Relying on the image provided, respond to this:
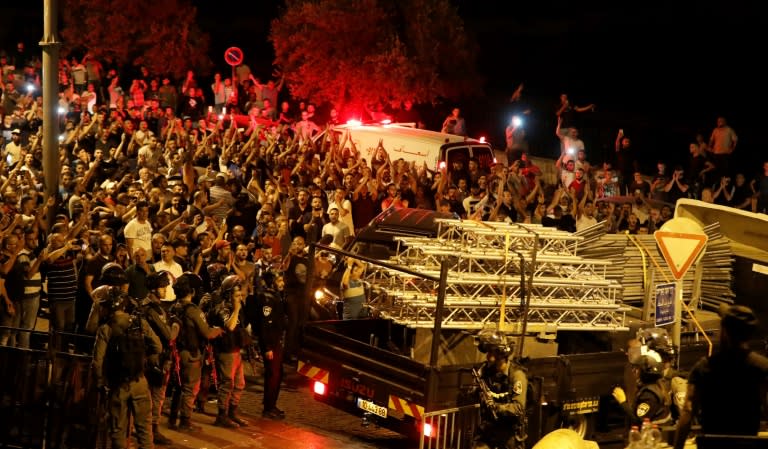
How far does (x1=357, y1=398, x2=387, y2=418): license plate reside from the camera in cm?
976

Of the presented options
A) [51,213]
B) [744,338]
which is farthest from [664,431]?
[51,213]

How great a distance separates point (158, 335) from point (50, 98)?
19.7 feet

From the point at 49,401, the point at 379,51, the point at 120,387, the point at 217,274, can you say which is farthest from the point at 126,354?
the point at 379,51

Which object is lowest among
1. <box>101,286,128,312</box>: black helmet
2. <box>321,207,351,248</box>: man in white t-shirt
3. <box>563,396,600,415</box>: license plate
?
<box>563,396,600,415</box>: license plate

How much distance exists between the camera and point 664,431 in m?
8.09

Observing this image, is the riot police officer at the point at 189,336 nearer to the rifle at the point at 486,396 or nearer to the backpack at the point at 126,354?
the backpack at the point at 126,354

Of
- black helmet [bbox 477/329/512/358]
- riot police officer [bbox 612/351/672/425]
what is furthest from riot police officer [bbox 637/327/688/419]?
black helmet [bbox 477/329/512/358]

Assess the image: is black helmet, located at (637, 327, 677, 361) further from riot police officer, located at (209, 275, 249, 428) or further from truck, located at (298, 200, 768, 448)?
riot police officer, located at (209, 275, 249, 428)

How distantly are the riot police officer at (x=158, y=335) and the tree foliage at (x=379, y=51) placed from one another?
18.6 metres

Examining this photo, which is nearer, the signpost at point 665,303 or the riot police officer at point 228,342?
the signpost at point 665,303

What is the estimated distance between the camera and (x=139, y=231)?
13727mm

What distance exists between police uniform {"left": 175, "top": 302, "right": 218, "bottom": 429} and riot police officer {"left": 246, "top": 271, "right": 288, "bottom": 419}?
0.80m

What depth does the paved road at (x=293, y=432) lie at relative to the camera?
34.4 ft

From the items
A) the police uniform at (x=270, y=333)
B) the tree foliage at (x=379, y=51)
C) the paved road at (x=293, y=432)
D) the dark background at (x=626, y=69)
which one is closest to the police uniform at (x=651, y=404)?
the paved road at (x=293, y=432)
